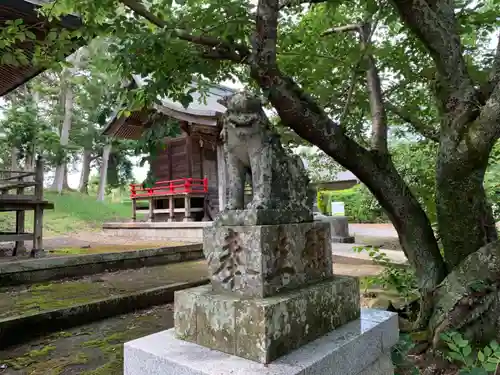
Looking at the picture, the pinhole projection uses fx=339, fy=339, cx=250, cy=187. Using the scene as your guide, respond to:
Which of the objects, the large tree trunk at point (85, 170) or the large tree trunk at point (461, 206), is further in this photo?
the large tree trunk at point (85, 170)

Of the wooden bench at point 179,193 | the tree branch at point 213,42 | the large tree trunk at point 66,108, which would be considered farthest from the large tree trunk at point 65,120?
the tree branch at point 213,42

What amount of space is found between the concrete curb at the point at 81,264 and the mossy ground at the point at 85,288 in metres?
0.24

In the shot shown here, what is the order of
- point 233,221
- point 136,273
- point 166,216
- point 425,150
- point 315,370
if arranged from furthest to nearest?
1. point 166,216
2. point 136,273
3. point 425,150
4. point 233,221
5. point 315,370

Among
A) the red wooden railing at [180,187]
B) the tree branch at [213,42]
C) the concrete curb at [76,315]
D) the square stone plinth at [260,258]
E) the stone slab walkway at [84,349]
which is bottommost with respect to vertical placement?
the stone slab walkway at [84,349]

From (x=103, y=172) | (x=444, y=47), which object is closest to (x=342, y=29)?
(x=444, y=47)

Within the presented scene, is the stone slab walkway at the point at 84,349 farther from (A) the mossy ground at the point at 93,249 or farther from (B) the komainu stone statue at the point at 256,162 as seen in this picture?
(A) the mossy ground at the point at 93,249

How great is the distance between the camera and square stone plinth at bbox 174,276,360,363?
4.86 ft

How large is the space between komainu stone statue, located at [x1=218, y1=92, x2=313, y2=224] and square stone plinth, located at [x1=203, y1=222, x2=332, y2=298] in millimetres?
105

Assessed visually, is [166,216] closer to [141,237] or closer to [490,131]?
[141,237]

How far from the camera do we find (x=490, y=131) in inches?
102

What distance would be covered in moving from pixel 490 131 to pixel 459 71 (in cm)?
70

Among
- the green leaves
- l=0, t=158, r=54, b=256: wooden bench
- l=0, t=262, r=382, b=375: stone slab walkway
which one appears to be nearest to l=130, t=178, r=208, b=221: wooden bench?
l=0, t=158, r=54, b=256: wooden bench

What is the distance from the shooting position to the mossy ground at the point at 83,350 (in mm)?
2809

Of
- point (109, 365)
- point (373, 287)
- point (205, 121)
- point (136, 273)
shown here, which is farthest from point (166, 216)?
point (109, 365)
